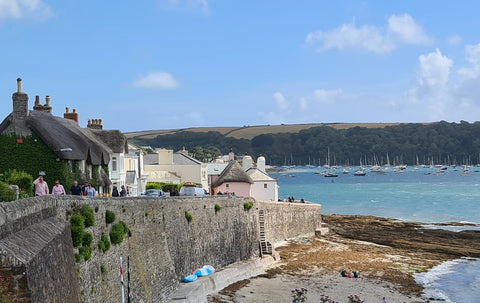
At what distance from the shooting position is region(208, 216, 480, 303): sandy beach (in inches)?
1353

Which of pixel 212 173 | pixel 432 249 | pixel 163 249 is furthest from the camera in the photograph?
pixel 212 173

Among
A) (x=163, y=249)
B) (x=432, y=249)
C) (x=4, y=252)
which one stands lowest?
(x=432, y=249)

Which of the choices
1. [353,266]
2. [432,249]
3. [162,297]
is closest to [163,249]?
[162,297]

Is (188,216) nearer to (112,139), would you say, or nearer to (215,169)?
(112,139)

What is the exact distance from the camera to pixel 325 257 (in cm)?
4688

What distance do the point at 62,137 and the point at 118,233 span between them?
12673mm

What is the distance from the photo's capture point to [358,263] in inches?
1779

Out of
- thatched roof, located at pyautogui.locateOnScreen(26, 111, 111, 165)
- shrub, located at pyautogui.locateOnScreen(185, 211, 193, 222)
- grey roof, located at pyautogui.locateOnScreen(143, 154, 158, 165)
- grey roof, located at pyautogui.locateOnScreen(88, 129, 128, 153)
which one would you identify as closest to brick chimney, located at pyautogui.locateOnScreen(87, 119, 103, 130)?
grey roof, located at pyautogui.locateOnScreen(88, 129, 128, 153)

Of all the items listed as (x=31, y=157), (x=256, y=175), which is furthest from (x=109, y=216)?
(x=256, y=175)

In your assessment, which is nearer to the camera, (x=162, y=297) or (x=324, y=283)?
(x=162, y=297)

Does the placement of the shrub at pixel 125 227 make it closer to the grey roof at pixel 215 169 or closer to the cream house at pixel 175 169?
the cream house at pixel 175 169

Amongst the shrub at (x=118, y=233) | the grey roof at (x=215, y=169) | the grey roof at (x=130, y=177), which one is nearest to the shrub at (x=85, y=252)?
the shrub at (x=118, y=233)

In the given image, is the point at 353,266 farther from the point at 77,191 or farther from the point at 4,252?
the point at 4,252

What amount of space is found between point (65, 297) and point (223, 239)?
2492 centimetres
